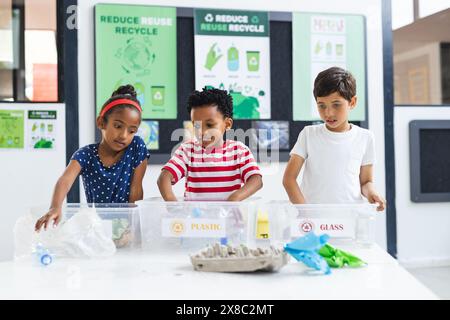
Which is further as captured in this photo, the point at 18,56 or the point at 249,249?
the point at 18,56

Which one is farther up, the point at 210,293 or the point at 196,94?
the point at 196,94

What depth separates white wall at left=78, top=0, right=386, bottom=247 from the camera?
2.74 metres

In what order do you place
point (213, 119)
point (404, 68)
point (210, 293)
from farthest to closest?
point (404, 68)
point (213, 119)
point (210, 293)

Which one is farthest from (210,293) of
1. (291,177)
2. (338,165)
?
(338,165)

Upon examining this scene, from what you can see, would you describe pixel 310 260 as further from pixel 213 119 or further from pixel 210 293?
pixel 213 119

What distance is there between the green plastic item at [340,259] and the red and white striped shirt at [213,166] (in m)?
0.59

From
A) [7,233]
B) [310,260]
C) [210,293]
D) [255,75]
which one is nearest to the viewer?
[210,293]

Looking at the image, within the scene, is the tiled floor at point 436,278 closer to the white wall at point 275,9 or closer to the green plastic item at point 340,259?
the white wall at point 275,9

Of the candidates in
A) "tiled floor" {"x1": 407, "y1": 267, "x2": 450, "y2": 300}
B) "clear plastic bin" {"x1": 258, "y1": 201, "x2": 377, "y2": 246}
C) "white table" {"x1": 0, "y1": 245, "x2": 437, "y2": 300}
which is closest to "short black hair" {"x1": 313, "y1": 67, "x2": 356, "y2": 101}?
"clear plastic bin" {"x1": 258, "y1": 201, "x2": 377, "y2": 246}

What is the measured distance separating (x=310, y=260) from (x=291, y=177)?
61cm

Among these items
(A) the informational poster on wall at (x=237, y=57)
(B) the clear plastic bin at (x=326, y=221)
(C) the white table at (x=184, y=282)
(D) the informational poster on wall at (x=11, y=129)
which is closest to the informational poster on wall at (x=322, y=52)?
(A) the informational poster on wall at (x=237, y=57)

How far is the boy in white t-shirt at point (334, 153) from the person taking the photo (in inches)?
64.6

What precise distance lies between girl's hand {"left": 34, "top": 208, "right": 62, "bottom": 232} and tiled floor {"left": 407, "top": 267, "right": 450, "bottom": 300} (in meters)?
1.81

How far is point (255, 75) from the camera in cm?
290
